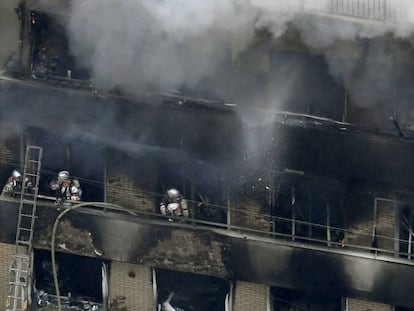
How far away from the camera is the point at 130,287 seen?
12727 millimetres

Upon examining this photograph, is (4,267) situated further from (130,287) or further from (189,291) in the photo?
(189,291)

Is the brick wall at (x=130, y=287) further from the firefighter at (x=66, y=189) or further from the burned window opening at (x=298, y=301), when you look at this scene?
the burned window opening at (x=298, y=301)

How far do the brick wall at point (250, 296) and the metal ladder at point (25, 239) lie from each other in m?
3.25

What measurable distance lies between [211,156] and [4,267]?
376 cm

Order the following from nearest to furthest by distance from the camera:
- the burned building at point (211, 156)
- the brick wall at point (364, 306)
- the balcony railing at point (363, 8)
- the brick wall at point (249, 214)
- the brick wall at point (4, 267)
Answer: the balcony railing at point (363, 8)
the burned building at point (211, 156)
the brick wall at point (364, 306)
the brick wall at point (249, 214)
the brick wall at point (4, 267)

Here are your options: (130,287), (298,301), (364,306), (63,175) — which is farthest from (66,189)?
(364,306)

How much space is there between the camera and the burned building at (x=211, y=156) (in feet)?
39.2

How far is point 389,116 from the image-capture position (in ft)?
39.5

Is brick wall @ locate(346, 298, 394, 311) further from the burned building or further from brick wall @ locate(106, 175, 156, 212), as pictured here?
brick wall @ locate(106, 175, 156, 212)

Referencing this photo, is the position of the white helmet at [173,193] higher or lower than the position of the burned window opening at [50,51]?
lower

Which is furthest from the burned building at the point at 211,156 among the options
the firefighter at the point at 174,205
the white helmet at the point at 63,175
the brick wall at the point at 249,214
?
the white helmet at the point at 63,175

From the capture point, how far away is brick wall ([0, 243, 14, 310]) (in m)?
12.8

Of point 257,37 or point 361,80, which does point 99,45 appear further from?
point 361,80

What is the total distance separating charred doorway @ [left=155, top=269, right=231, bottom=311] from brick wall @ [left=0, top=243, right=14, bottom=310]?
235 cm
